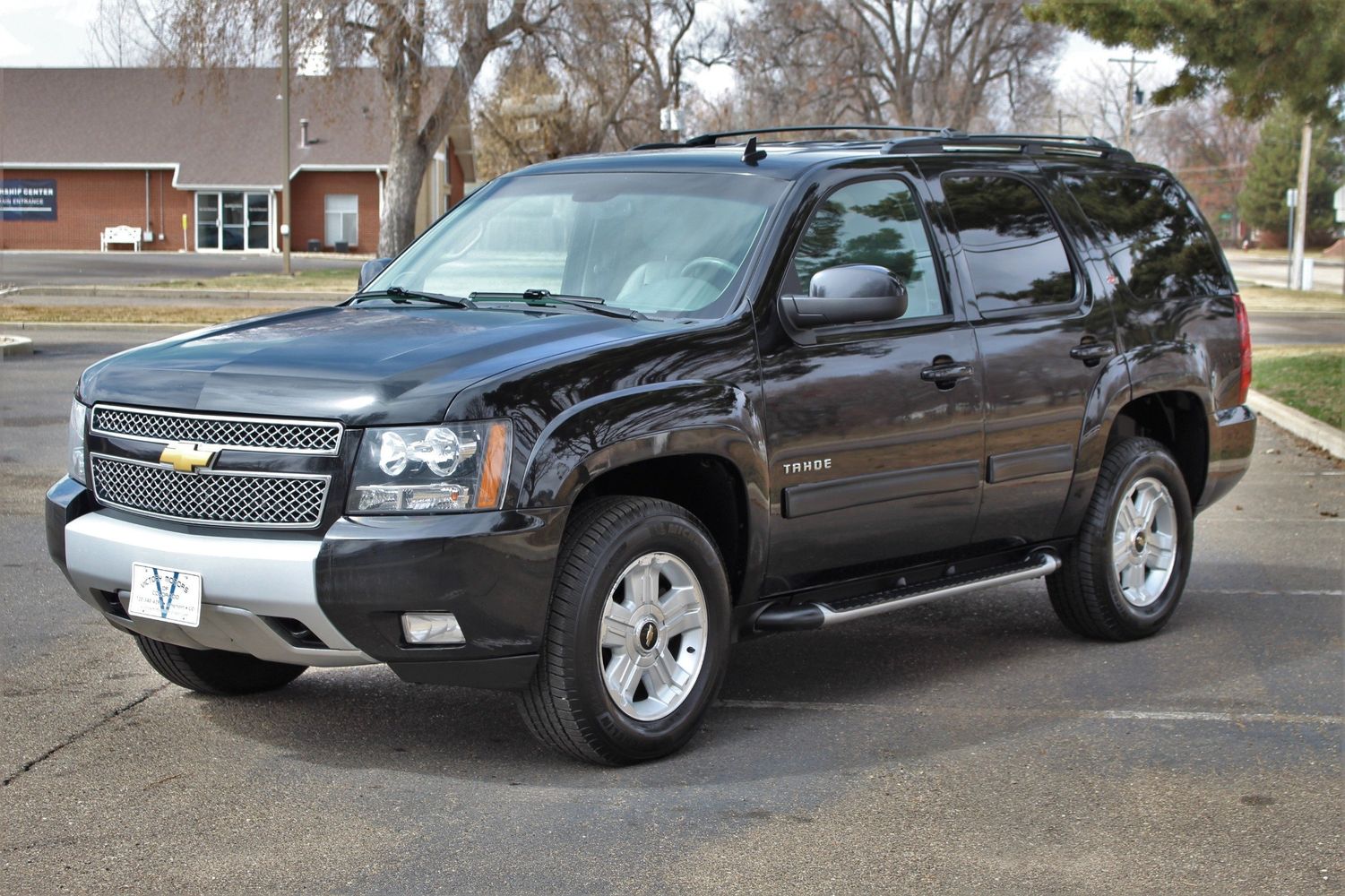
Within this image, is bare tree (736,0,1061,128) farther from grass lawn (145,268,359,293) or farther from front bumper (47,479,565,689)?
front bumper (47,479,565,689)

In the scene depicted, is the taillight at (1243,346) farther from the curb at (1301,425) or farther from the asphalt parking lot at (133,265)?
the asphalt parking lot at (133,265)

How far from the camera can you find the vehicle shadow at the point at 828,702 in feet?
17.3

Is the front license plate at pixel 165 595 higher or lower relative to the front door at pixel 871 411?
lower

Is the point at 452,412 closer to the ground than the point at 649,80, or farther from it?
closer to the ground

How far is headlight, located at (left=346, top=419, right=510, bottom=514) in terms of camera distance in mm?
4703

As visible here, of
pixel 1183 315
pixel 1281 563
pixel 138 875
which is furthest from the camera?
pixel 1281 563

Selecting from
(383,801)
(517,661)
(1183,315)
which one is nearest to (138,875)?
(383,801)

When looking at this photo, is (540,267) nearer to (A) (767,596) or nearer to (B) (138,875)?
(A) (767,596)

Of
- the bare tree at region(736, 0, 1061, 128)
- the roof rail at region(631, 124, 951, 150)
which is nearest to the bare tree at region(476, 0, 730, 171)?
the bare tree at region(736, 0, 1061, 128)

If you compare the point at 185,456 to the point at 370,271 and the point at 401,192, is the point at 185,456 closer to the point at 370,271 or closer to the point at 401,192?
the point at 370,271

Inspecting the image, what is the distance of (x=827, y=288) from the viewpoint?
554 centimetres

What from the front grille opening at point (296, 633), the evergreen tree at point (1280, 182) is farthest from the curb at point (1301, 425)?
the evergreen tree at point (1280, 182)

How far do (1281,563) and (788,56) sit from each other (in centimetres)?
5668

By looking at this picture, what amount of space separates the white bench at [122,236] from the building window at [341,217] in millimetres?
6874
